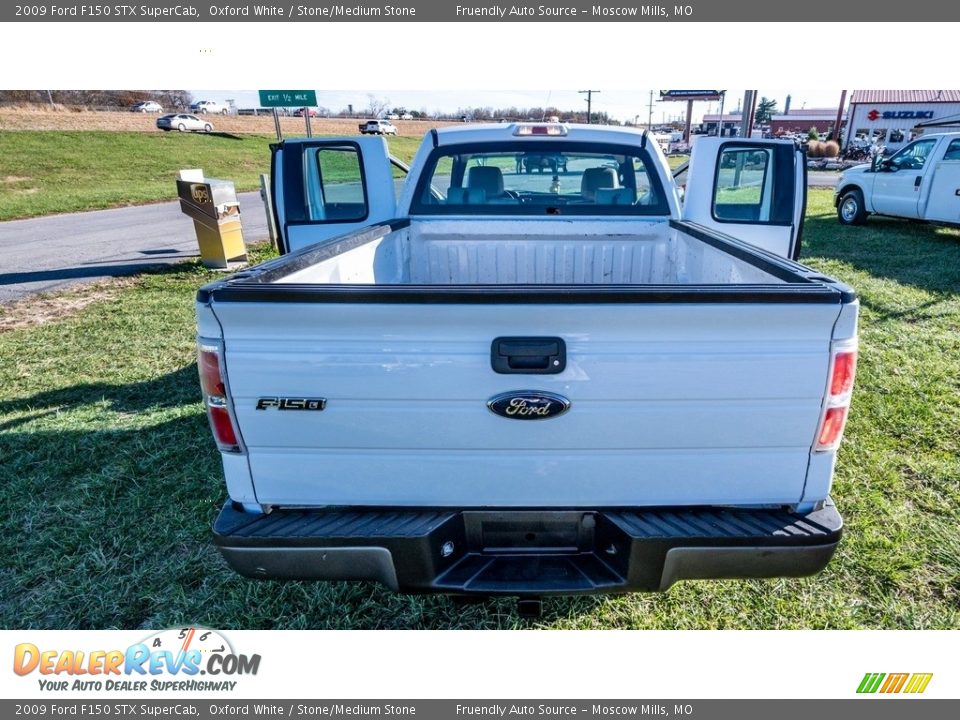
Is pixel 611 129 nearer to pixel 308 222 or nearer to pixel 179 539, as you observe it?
pixel 308 222

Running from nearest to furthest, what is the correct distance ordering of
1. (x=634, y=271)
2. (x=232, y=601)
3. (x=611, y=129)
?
(x=232, y=601) < (x=634, y=271) < (x=611, y=129)

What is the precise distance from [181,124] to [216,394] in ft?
150

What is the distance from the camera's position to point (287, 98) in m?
9.48

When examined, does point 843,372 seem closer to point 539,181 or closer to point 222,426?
point 222,426

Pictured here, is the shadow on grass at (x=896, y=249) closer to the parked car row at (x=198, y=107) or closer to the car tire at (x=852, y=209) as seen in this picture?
the car tire at (x=852, y=209)

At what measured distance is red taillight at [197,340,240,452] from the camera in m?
1.85

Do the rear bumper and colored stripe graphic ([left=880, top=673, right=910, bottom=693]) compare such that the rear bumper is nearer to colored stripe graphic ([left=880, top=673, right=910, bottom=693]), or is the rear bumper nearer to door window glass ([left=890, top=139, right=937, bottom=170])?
colored stripe graphic ([left=880, top=673, right=910, bottom=693])

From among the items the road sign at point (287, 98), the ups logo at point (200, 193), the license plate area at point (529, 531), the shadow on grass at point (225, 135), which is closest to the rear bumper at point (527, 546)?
the license plate area at point (529, 531)

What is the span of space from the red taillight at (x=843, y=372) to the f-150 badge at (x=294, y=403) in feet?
5.39

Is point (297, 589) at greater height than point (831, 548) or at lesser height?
lesser

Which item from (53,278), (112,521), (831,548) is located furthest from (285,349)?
(53,278)

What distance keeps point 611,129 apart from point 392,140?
133 ft

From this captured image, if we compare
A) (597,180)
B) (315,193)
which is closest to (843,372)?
(597,180)

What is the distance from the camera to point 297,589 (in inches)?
110
